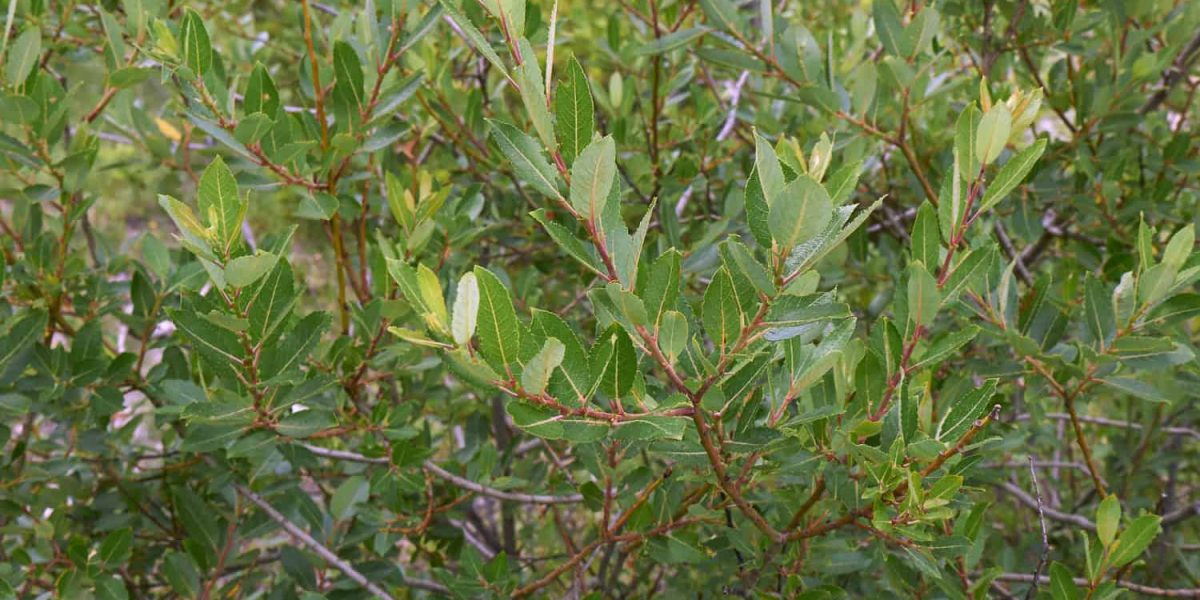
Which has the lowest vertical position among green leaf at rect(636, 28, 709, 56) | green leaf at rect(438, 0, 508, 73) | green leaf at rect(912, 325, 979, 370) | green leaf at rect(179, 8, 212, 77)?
green leaf at rect(912, 325, 979, 370)

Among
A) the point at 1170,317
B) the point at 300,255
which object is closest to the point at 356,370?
the point at 1170,317

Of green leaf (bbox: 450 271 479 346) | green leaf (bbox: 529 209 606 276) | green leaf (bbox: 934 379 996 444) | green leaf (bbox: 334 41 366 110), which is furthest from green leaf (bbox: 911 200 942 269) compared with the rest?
green leaf (bbox: 334 41 366 110)

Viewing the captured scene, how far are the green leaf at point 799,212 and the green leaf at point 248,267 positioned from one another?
1.49 ft

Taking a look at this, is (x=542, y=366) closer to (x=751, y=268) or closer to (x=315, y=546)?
(x=751, y=268)

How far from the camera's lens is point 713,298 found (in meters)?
0.78

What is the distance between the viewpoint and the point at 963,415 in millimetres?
945

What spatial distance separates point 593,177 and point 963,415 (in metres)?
0.47

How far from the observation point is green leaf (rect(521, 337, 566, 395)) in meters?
0.68

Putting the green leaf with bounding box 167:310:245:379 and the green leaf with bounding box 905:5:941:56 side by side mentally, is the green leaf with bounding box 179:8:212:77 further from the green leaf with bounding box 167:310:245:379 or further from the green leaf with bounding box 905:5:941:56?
the green leaf with bounding box 905:5:941:56

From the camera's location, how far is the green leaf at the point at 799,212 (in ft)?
2.21

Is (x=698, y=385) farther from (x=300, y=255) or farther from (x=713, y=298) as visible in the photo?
(x=300, y=255)

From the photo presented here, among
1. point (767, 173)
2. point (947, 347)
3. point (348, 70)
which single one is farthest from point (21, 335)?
point (947, 347)

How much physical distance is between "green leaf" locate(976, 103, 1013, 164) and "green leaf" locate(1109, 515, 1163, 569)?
468mm

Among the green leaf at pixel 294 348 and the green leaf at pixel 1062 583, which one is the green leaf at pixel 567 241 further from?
the green leaf at pixel 1062 583
